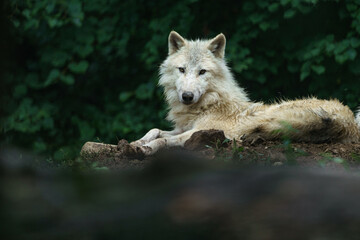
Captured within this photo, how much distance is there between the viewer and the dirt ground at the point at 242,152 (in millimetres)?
3795

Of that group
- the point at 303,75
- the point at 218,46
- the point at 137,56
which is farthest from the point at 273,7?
the point at 137,56

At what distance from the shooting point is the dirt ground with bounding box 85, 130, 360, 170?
3795 mm

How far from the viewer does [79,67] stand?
311 inches

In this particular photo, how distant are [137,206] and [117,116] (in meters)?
6.99

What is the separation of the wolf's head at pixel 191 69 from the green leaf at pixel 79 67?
2125mm

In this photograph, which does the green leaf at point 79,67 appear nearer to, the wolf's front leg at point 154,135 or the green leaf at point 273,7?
the wolf's front leg at point 154,135

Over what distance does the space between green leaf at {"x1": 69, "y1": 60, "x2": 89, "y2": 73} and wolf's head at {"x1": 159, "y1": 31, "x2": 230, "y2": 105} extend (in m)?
2.12

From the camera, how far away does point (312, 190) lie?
1.17 m

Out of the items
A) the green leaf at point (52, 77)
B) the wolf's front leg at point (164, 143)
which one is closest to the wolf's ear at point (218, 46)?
the wolf's front leg at point (164, 143)

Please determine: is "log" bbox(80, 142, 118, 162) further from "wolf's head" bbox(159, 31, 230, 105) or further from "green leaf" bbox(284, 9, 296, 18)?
"green leaf" bbox(284, 9, 296, 18)

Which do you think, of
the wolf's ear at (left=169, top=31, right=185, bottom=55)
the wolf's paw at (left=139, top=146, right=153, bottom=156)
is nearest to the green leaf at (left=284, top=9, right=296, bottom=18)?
the wolf's ear at (left=169, top=31, right=185, bottom=55)

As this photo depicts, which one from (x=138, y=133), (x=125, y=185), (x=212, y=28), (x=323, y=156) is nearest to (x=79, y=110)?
(x=138, y=133)

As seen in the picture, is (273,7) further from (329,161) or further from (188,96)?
(329,161)

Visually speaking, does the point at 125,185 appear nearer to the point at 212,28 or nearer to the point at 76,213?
the point at 76,213
